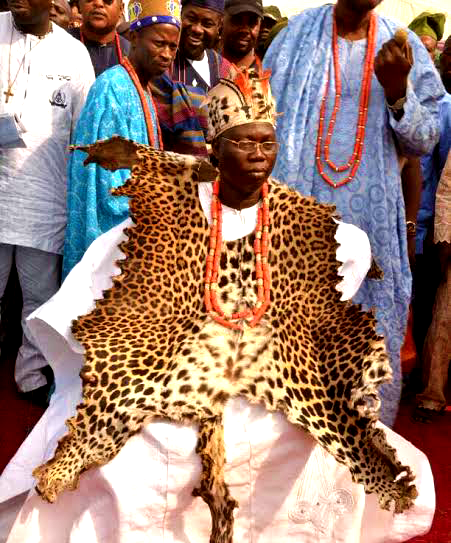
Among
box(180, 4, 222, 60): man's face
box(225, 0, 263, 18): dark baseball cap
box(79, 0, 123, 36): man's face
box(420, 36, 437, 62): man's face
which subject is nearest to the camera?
box(180, 4, 222, 60): man's face

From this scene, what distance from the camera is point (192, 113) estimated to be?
471cm

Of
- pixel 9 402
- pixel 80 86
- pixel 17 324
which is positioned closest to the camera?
pixel 80 86

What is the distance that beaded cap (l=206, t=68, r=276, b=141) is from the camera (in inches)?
138

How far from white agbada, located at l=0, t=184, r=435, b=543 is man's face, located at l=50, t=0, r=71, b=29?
3.52 meters

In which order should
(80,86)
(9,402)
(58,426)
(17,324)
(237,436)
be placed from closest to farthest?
(237,436), (58,426), (80,86), (9,402), (17,324)

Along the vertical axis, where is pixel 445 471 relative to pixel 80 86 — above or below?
below

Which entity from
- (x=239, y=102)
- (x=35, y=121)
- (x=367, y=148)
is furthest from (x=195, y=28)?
(x=239, y=102)

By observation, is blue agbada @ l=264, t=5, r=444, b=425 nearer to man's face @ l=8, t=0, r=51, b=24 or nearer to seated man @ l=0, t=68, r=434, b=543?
seated man @ l=0, t=68, r=434, b=543

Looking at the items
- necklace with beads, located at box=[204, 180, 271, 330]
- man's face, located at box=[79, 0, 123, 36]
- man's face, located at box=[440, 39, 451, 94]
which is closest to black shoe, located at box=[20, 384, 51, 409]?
necklace with beads, located at box=[204, 180, 271, 330]

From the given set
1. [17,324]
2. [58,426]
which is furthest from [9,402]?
[58,426]

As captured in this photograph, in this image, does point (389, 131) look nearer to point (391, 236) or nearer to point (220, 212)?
point (391, 236)

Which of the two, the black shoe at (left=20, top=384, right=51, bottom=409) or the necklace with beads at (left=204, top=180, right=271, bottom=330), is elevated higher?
the necklace with beads at (left=204, top=180, right=271, bottom=330)

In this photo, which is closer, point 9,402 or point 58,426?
point 58,426

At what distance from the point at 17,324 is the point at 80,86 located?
200 centimetres
